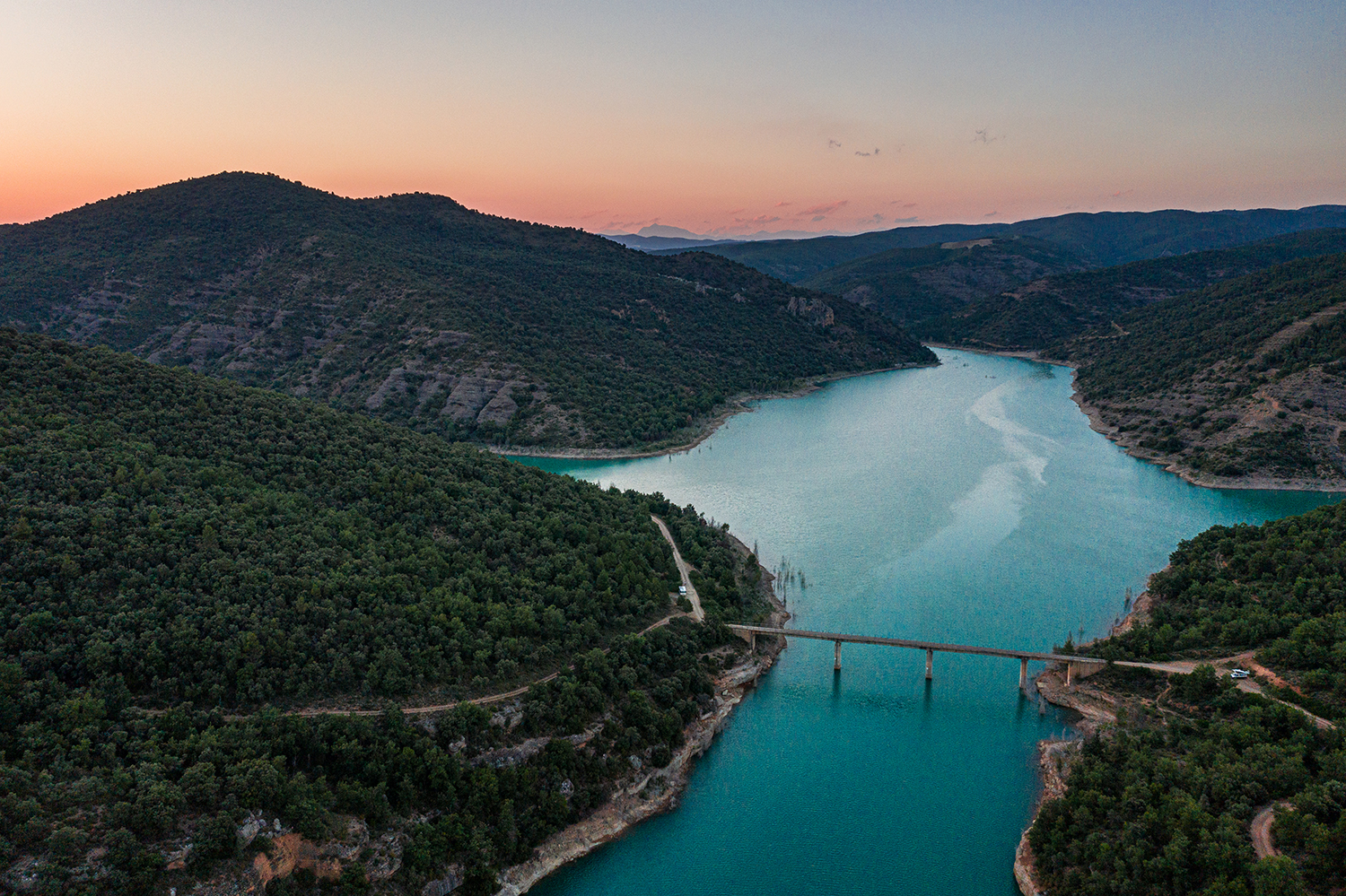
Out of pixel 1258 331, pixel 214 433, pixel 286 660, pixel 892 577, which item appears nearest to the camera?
pixel 286 660

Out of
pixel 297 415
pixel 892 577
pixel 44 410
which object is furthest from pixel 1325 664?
pixel 44 410

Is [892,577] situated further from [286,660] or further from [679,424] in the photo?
[679,424]

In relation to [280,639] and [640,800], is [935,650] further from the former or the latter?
[280,639]

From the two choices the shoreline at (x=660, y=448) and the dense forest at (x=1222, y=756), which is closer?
the dense forest at (x=1222, y=756)

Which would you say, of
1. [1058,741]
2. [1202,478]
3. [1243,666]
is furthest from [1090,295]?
[1058,741]

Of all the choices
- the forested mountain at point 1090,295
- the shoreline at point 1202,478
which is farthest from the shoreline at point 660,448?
the forested mountain at point 1090,295

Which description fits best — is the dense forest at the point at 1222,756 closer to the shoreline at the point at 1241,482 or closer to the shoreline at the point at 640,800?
the shoreline at the point at 640,800

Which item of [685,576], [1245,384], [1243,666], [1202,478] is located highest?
[1245,384]
